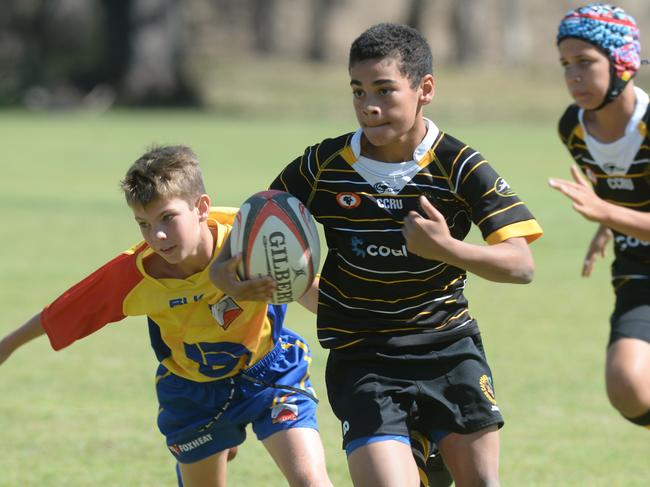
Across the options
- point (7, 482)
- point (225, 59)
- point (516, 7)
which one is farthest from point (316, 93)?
point (7, 482)

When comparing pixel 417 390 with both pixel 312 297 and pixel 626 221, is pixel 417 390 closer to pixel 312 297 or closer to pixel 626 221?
pixel 312 297

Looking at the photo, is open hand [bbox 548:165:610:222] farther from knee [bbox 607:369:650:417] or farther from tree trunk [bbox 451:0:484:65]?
tree trunk [bbox 451:0:484:65]

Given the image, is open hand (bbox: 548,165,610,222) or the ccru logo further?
open hand (bbox: 548,165,610,222)

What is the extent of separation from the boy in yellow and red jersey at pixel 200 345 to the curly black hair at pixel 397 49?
0.88 meters

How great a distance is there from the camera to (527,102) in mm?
41531


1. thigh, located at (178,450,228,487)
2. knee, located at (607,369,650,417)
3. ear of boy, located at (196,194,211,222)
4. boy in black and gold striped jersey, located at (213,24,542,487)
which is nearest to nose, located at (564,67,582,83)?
boy in black and gold striped jersey, located at (213,24,542,487)

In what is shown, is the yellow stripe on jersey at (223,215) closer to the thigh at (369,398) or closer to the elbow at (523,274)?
the thigh at (369,398)

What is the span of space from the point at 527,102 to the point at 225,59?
18647mm

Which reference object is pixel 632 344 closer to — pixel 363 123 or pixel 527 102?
pixel 363 123

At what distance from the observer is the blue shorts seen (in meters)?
5.39

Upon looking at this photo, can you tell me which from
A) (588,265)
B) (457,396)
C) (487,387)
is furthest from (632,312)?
(457,396)

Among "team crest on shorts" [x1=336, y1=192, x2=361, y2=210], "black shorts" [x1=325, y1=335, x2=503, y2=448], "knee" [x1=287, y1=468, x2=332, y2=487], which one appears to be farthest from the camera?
"knee" [x1=287, y1=468, x2=332, y2=487]

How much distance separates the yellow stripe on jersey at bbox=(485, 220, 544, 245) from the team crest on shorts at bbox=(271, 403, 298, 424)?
3.80 ft

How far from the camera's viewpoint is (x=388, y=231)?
195 inches
